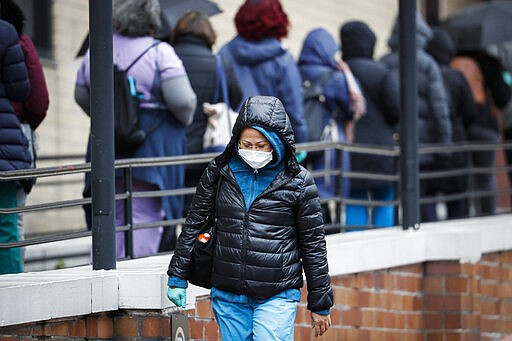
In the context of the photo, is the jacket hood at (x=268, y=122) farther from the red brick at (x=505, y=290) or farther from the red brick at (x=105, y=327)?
the red brick at (x=505, y=290)

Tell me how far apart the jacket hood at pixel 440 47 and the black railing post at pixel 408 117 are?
106 inches

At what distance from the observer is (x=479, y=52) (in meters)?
13.0

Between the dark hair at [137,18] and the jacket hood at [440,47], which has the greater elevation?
Result: the jacket hood at [440,47]

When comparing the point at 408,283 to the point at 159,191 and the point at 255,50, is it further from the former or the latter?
the point at 159,191

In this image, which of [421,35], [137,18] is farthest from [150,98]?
[421,35]

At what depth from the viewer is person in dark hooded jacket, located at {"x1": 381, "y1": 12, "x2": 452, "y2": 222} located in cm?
1085

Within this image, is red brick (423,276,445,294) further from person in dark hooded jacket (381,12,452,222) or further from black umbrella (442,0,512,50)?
black umbrella (442,0,512,50)

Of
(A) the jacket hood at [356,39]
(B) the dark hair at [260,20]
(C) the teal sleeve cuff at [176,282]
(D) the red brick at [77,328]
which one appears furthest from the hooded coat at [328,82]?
(C) the teal sleeve cuff at [176,282]

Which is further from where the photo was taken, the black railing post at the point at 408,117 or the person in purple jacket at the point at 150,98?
the black railing post at the point at 408,117

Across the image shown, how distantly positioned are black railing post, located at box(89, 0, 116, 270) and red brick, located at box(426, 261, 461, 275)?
3074 millimetres

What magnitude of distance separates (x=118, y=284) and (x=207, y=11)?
3.89m

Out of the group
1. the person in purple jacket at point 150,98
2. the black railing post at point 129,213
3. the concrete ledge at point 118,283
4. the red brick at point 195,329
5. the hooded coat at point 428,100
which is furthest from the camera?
the hooded coat at point 428,100

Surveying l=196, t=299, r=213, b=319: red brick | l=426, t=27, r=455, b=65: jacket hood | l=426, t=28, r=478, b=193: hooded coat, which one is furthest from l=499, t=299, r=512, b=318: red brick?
l=196, t=299, r=213, b=319: red brick

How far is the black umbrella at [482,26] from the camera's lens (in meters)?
13.2
